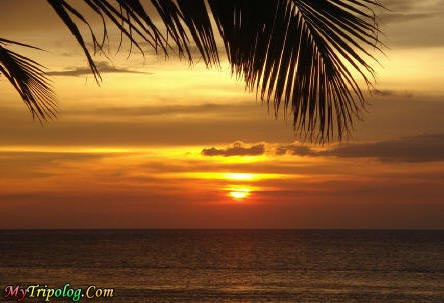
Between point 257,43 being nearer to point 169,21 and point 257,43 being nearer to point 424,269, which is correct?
point 169,21

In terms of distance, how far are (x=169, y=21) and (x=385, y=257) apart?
8741cm

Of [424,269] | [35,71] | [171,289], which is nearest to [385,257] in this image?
[424,269]

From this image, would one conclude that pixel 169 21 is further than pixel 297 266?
No

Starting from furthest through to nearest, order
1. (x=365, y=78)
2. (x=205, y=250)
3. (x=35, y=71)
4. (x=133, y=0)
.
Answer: (x=205, y=250) → (x=35, y=71) → (x=365, y=78) → (x=133, y=0)

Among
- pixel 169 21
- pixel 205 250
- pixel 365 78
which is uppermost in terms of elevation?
pixel 169 21

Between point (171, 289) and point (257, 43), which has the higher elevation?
point (257, 43)

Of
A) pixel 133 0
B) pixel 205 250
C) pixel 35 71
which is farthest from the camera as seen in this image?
pixel 205 250

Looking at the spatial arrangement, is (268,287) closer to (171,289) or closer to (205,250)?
(171,289)

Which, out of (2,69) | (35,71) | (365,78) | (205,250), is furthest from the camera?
(205,250)

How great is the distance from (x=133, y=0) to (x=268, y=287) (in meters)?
52.8

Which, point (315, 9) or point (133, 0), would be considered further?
point (315, 9)

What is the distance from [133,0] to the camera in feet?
5.81

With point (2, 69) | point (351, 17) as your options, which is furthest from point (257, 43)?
point (2, 69)

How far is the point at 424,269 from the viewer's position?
2793 inches
